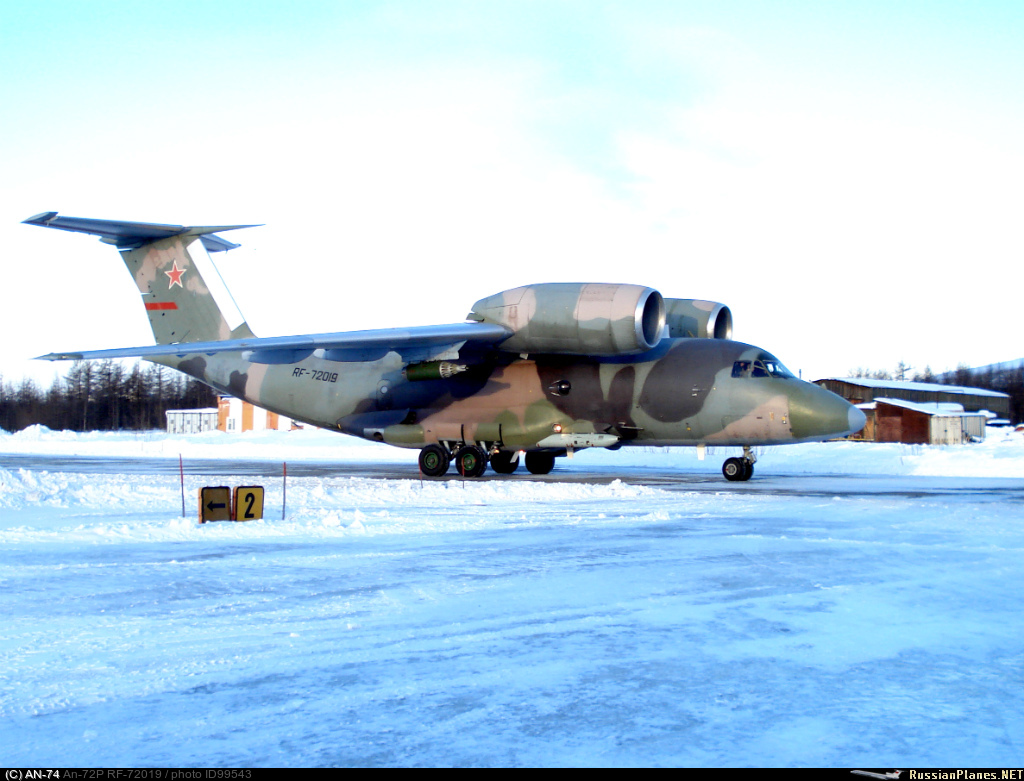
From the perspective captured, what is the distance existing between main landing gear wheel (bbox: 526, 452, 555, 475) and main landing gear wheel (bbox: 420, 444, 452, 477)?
2232 millimetres

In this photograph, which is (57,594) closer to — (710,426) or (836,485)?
(710,426)

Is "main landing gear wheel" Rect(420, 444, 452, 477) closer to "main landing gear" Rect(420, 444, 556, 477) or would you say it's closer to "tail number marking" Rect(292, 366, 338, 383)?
"main landing gear" Rect(420, 444, 556, 477)

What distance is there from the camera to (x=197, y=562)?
23.1 ft

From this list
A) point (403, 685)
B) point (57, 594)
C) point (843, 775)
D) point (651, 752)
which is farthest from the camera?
point (57, 594)

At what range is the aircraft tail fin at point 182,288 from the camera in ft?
66.5

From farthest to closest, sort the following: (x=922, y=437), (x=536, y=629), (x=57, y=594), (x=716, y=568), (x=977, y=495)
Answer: (x=922, y=437)
(x=977, y=495)
(x=716, y=568)
(x=57, y=594)
(x=536, y=629)

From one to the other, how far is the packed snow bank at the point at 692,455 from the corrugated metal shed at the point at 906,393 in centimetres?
1969

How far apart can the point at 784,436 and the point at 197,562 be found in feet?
36.4

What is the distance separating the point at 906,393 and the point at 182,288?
1979 inches

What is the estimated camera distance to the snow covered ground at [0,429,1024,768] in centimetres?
313

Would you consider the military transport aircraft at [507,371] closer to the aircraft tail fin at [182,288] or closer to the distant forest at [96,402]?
the aircraft tail fin at [182,288]

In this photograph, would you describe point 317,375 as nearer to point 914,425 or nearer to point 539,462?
point 539,462

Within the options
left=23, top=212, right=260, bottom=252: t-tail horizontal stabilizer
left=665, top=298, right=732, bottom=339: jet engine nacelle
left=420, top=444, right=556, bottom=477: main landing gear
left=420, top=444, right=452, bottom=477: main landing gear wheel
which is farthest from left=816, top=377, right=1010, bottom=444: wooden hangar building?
left=23, top=212, right=260, bottom=252: t-tail horizontal stabilizer

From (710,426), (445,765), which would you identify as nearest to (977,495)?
(710,426)
